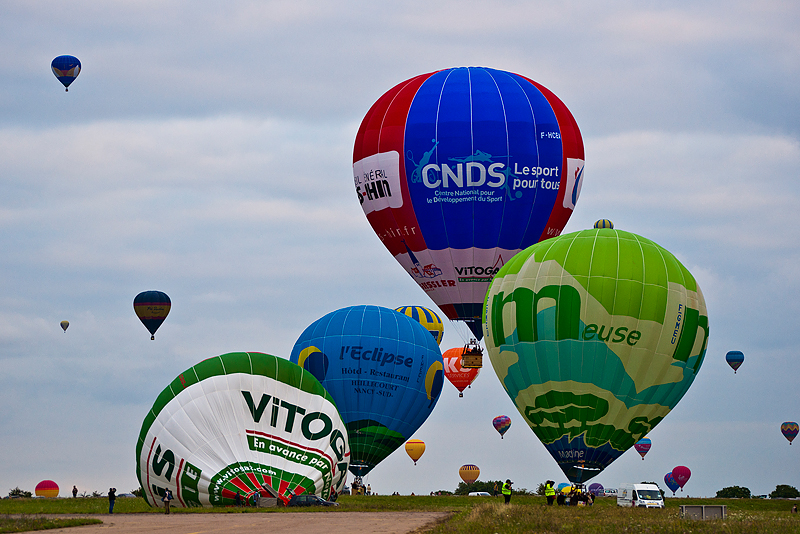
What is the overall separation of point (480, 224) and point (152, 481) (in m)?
16.3

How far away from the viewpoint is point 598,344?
115 ft

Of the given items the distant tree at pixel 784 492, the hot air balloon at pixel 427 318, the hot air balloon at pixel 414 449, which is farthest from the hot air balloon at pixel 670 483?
the hot air balloon at pixel 427 318

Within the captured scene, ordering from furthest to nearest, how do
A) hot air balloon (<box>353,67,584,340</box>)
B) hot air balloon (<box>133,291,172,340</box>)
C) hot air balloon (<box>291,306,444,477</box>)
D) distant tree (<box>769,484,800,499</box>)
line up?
distant tree (<box>769,484,800,499</box>)
hot air balloon (<box>133,291,172,340</box>)
hot air balloon (<box>291,306,444,477</box>)
hot air balloon (<box>353,67,584,340</box>)

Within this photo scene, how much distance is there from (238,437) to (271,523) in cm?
823

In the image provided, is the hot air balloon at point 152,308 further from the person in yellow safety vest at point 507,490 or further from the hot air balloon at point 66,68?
the person in yellow safety vest at point 507,490

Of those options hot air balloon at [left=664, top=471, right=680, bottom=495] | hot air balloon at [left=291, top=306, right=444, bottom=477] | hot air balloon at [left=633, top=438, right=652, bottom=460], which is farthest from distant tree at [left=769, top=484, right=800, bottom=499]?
hot air balloon at [left=291, top=306, right=444, bottom=477]

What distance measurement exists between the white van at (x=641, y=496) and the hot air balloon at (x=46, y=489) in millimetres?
38514

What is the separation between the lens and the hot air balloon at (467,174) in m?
43.2

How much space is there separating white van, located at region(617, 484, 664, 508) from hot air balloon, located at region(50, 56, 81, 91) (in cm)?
4064

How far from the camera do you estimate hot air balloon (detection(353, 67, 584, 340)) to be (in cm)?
4316

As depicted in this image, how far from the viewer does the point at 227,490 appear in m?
32.4

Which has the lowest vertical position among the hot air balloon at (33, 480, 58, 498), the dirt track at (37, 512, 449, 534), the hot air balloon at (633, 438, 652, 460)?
the dirt track at (37, 512, 449, 534)

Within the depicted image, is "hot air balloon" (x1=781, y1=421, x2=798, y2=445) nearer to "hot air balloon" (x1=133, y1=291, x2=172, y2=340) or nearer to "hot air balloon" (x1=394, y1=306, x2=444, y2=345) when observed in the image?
"hot air balloon" (x1=394, y1=306, x2=444, y2=345)

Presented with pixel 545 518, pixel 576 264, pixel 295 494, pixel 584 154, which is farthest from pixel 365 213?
pixel 545 518
